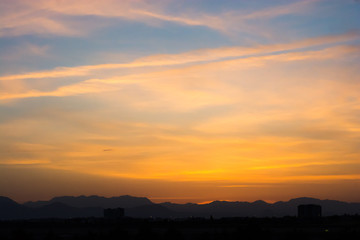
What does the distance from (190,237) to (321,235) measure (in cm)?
3414

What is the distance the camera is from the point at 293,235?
118 m

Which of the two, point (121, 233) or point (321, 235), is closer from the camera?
point (121, 233)

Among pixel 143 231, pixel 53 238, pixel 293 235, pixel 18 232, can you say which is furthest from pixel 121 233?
pixel 293 235

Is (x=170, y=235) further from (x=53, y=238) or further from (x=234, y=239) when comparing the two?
(x=53, y=238)

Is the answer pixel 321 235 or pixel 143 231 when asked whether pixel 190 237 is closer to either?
pixel 143 231

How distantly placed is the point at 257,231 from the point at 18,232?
55208mm

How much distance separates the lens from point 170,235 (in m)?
117

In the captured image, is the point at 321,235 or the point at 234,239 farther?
the point at 321,235

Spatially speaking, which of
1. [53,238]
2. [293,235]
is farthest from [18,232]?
[293,235]

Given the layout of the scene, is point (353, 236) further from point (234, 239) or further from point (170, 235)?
point (170, 235)

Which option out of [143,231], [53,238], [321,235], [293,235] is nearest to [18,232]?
[53,238]

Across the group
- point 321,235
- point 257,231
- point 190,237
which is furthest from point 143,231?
point 321,235

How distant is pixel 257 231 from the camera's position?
12162 cm

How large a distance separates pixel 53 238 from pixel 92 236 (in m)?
8.69
